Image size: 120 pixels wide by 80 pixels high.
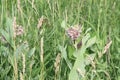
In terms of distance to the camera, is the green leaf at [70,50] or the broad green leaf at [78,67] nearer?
the broad green leaf at [78,67]

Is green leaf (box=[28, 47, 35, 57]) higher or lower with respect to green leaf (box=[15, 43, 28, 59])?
lower

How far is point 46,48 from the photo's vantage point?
1.68 meters

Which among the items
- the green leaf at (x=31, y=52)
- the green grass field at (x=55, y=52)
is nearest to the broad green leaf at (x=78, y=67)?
the green grass field at (x=55, y=52)

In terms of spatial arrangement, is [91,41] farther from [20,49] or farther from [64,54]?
[20,49]

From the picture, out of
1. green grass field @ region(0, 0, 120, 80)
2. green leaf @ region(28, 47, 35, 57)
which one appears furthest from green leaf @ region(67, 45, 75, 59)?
green leaf @ region(28, 47, 35, 57)

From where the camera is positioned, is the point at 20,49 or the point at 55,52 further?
the point at 55,52

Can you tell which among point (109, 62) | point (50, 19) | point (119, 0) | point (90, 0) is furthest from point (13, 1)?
point (109, 62)

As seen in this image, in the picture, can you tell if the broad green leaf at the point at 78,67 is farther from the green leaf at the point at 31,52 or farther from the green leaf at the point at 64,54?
the green leaf at the point at 31,52

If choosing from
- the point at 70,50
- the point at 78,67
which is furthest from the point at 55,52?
→ the point at 78,67

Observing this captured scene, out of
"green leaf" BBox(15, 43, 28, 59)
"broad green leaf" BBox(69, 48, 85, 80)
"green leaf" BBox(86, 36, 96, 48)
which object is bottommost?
"broad green leaf" BBox(69, 48, 85, 80)

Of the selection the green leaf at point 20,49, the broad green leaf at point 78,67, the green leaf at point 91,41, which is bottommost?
the broad green leaf at point 78,67

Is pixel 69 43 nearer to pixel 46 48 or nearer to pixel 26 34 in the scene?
pixel 46 48

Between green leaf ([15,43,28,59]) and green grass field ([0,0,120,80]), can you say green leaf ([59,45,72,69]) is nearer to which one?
green grass field ([0,0,120,80])

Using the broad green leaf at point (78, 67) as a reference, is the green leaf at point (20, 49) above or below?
above
